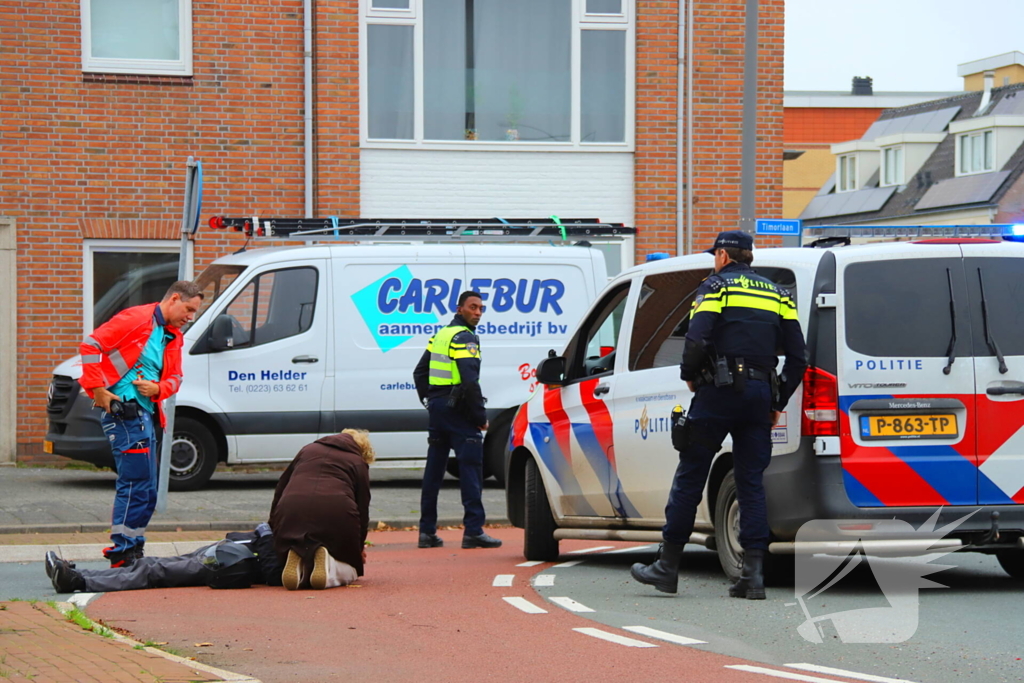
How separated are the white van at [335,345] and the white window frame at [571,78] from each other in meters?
3.73

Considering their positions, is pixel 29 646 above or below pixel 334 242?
below

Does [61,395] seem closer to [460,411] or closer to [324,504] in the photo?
[460,411]

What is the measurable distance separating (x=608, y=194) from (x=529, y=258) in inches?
159

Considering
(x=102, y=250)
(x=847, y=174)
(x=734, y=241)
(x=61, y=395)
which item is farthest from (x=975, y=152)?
(x=734, y=241)

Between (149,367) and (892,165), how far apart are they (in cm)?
5551

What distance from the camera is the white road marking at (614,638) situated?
693 cm

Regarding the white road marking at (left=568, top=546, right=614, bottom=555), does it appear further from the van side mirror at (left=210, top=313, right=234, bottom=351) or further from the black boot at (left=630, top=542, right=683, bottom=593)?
the van side mirror at (left=210, top=313, right=234, bottom=351)

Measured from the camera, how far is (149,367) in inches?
372

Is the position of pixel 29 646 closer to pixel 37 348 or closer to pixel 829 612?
pixel 829 612

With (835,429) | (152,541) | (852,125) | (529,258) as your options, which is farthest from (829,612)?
(852,125)

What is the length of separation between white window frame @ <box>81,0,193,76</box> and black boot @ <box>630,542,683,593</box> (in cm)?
1189

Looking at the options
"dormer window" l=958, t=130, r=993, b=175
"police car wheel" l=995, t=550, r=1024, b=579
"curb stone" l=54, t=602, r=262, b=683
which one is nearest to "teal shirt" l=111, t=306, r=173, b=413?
"curb stone" l=54, t=602, r=262, b=683

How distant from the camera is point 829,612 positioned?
769 centimetres

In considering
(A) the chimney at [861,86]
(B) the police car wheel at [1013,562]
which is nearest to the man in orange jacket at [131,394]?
(B) the police car wheel at [1013,562]
